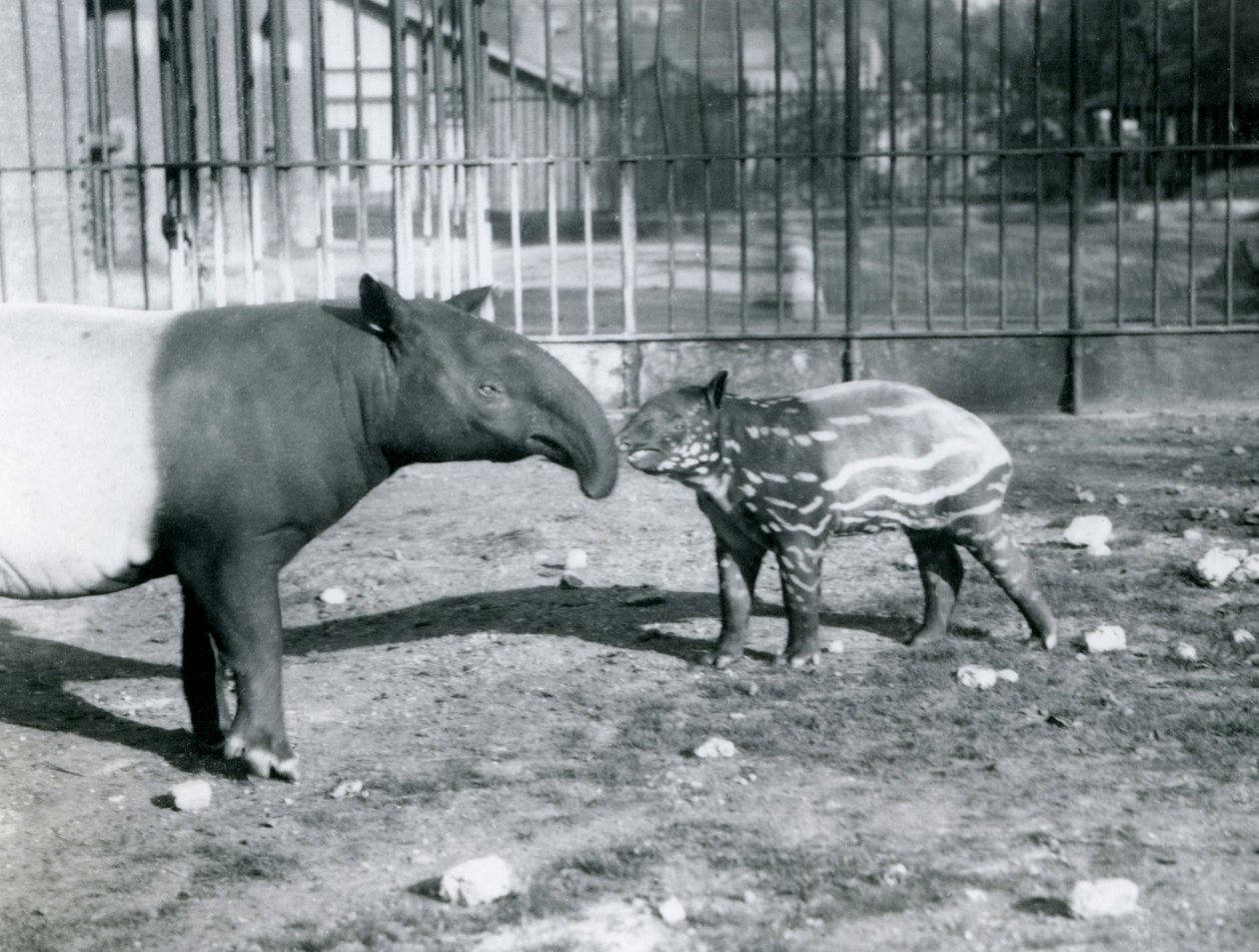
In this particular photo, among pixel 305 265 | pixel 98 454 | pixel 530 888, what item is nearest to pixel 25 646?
pixel 98 454

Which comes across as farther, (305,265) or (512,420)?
(305,265)

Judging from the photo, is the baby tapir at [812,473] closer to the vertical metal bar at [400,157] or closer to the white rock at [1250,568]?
the white rock at [1250,568]

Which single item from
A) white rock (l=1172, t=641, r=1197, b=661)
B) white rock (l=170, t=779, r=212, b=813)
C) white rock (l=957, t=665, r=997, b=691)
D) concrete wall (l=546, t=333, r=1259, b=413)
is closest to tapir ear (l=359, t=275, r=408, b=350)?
white rock (l=170, t=779, r=212, b=813)

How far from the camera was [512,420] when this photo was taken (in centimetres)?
548

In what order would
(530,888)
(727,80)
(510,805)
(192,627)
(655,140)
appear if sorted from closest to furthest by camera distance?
(530,888) → (510,805) → (192,627) → (655,140) → (727,80)

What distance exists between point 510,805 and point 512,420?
1.13 meters

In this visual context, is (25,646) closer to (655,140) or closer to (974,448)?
(974,448)

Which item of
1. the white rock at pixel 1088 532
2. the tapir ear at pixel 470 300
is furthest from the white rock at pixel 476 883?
the white rock at pixel 1088 532

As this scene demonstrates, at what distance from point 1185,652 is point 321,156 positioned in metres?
7.01

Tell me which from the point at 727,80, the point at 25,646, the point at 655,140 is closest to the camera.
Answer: the point at 25,646

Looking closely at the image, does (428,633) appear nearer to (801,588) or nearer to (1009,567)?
(801,588)

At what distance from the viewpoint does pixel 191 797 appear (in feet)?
17.4

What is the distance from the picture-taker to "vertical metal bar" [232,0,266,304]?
1195 cm

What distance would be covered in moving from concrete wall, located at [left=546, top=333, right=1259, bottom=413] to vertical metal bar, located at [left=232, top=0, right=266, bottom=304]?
78.7 inches
